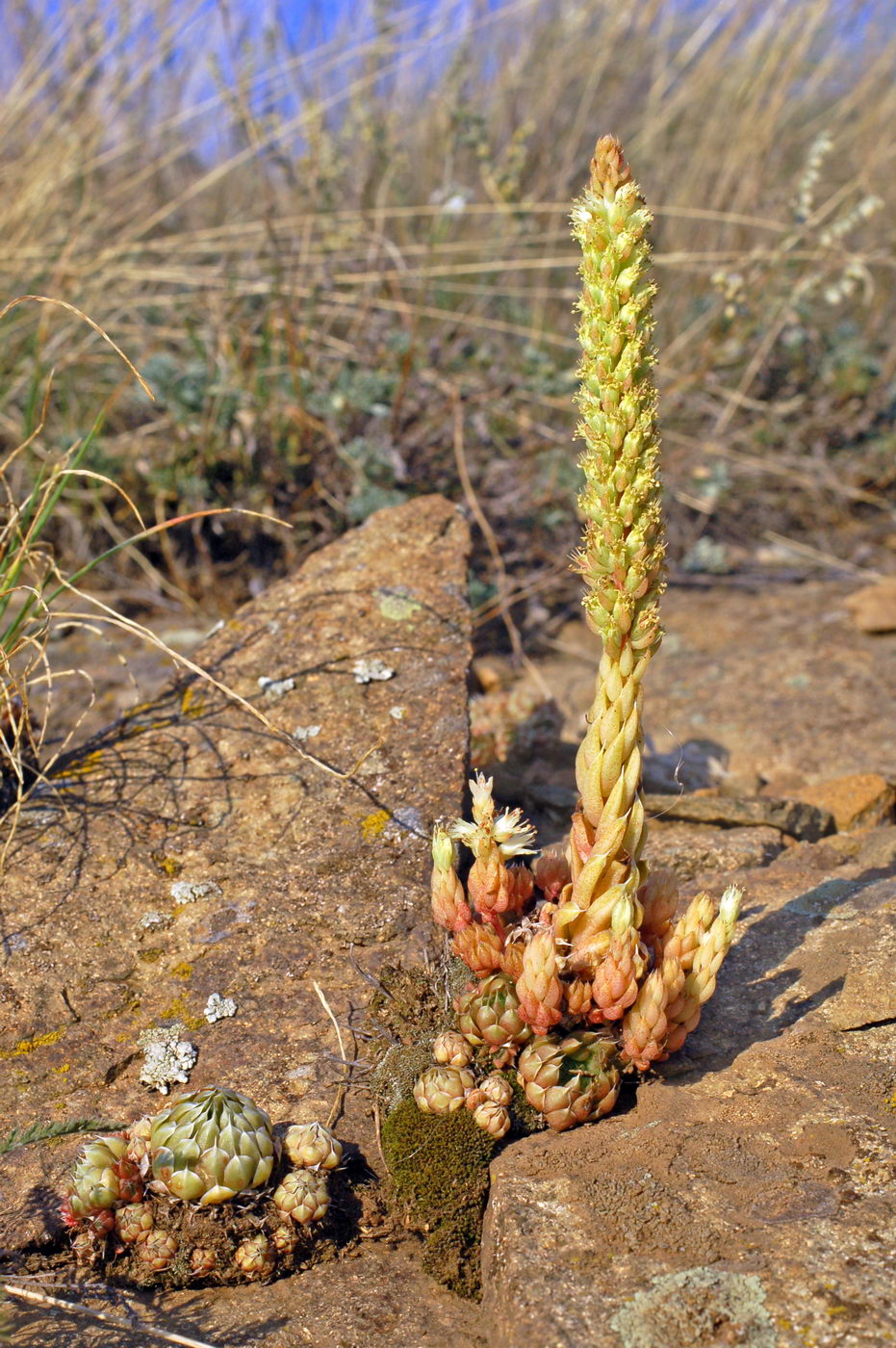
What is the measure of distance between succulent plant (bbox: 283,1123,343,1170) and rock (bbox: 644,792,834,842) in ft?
5.14

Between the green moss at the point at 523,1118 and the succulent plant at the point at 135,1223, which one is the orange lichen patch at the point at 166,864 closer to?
the succulent plant at the point at 135,1223

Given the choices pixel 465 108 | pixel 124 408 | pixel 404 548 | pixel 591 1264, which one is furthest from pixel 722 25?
pixel 591 1264

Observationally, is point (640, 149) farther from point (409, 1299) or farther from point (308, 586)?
point (409, 1299)

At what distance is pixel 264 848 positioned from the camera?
2.74 meters

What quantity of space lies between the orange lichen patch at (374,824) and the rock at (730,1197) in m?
0.89

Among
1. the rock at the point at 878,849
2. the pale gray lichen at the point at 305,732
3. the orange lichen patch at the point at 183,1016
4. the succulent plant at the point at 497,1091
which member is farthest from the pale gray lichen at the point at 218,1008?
the rock at the point at 878,849

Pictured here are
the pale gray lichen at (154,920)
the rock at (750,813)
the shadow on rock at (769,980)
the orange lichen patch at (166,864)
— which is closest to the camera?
the shadow on rock at (769,980)

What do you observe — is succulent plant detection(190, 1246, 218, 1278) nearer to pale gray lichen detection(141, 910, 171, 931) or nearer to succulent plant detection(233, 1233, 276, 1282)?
succulent plant detection(233, 1233, 276, 1282)

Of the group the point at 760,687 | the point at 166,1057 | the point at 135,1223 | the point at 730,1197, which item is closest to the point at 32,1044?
the point at 166,1057

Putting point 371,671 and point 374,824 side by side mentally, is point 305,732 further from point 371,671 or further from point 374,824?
point 374,824

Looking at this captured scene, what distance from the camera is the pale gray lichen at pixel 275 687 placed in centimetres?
310

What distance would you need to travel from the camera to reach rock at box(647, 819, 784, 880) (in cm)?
297

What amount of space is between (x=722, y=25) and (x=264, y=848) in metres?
7.22

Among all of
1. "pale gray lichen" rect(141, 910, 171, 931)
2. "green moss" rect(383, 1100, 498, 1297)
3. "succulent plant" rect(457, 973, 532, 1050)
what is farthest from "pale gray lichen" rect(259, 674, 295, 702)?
"green moss" rect(383, 1100, 498, 1297)
